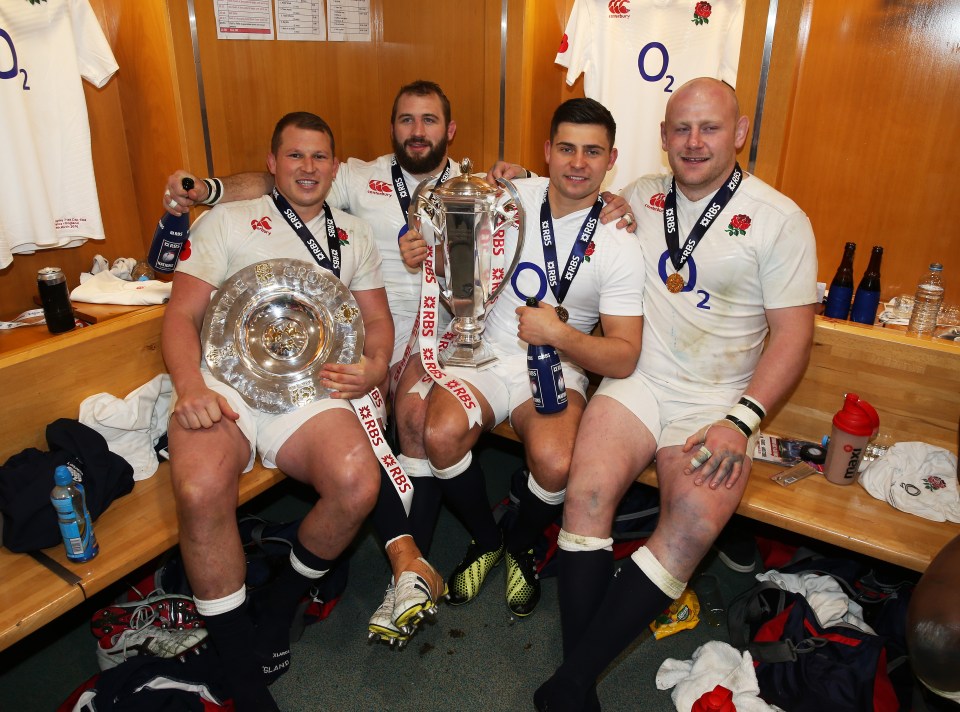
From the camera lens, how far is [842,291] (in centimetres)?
287

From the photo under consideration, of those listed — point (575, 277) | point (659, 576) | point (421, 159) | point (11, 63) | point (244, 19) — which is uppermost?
point (244, 19)

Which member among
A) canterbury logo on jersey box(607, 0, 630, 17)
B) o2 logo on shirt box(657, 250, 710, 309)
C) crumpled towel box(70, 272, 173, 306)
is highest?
canterbury logo on jersey box(607, 0, 630, 17)

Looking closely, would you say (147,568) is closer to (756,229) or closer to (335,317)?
(335,317)

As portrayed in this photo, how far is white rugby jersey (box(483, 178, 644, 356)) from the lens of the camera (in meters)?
2.49

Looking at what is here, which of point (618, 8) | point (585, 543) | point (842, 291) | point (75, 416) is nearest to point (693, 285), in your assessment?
point (842, 291)

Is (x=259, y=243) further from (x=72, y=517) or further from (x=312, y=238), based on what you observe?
(x=72, y=517)

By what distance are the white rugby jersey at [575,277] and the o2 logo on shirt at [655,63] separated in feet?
3.65

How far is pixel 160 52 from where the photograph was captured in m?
3.12

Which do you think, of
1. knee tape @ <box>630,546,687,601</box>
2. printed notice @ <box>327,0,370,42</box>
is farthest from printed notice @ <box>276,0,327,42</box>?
knee tape @ <box>630,546,687,601</box>

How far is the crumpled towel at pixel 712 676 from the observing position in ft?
7.30

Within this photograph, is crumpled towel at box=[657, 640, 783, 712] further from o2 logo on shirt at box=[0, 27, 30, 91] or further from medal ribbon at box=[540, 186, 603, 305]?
o2 logo on shirt at box=[0, 27, 30, 91]

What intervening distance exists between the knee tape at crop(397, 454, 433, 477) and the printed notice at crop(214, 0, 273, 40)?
216cm

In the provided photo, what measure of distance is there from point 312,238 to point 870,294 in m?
2.12

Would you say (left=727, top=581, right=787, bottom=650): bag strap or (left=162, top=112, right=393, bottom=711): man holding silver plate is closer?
(left=162, top=112, right=393, bottom=711): man holding silver plate
